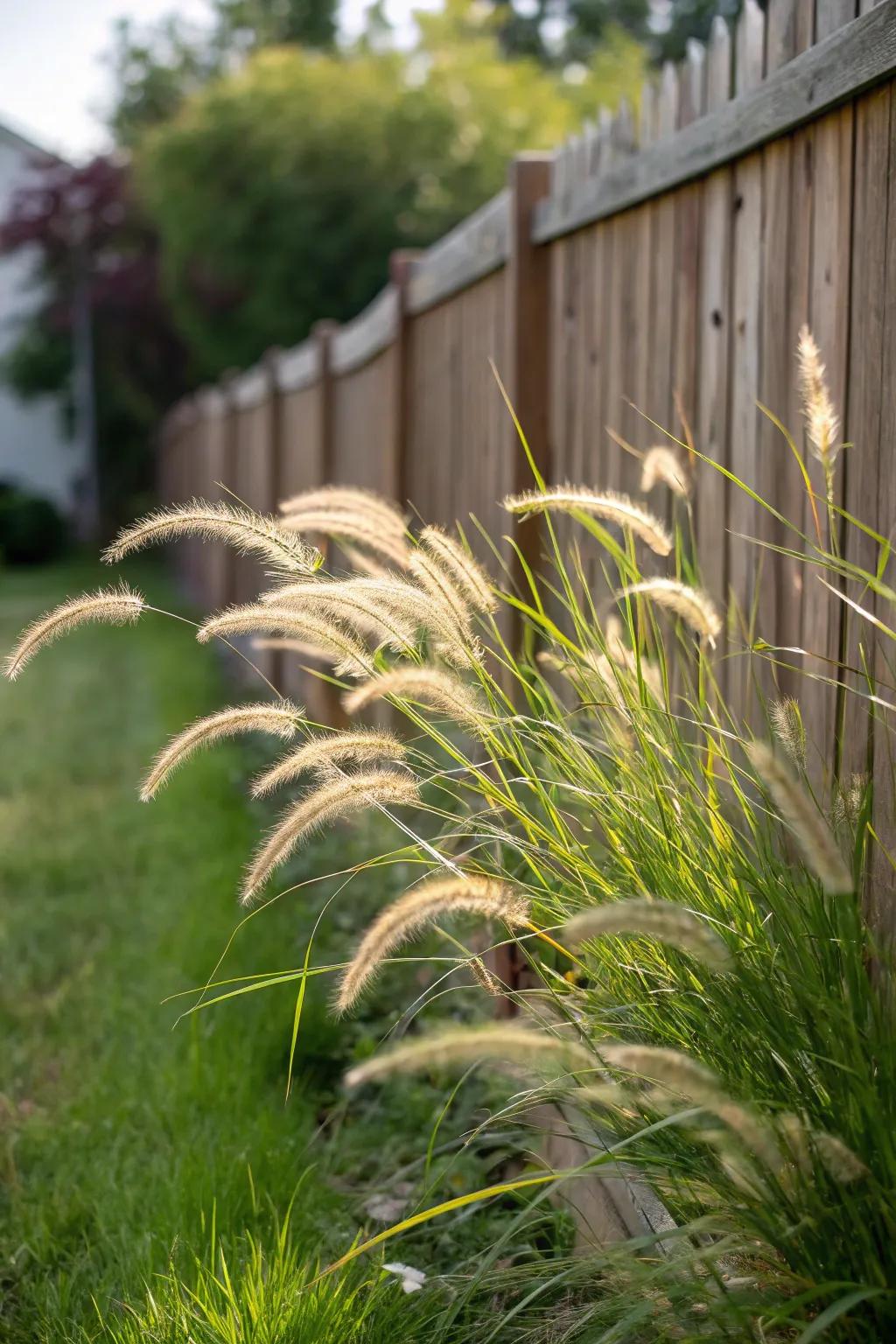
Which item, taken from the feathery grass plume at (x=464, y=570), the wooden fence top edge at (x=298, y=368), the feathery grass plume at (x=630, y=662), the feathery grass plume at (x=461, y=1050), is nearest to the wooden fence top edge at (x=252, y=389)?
the wooden fence top edge at (x=298, y=368)

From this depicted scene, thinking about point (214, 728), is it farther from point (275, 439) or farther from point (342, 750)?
point (275, 439)

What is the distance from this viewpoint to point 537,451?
12.7 ft

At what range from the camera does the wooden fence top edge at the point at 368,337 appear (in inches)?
220

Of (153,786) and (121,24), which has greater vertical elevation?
(121,24)

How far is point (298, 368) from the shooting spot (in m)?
8.52

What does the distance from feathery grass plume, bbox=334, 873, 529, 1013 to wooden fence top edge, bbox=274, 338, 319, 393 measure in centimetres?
625

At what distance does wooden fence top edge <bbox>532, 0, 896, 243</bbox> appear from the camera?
6.65 feet

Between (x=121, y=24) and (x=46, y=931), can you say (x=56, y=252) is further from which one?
(x=46, y=931)

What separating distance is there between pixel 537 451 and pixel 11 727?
4.91 meters

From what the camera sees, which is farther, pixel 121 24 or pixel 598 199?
pixel 121 24

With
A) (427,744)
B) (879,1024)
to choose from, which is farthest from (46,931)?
(879,1024)

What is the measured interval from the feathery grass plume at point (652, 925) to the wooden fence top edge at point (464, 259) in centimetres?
292

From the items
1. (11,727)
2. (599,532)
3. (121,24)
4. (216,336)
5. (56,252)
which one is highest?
(121,24)

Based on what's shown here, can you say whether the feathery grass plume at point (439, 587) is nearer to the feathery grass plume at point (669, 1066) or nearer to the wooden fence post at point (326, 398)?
the feathery grass plume at point (669, 1066)
